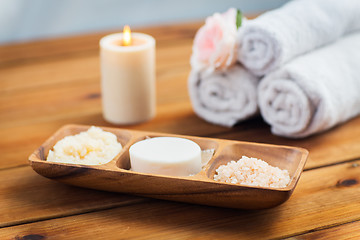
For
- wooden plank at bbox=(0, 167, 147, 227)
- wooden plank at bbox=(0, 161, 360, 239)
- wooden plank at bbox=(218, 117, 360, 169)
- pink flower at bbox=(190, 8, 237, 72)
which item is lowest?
wooden plank at bbox=(0, 161, 360, 239)

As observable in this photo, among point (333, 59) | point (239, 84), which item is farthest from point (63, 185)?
point (333, 59)

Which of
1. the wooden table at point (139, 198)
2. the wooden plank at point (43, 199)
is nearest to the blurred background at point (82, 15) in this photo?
the wooden table at point (139, 198)

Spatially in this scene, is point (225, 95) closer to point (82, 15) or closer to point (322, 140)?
point (322, 140)

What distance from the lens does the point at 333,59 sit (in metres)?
0.88

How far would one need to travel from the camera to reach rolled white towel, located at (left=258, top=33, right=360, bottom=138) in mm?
812

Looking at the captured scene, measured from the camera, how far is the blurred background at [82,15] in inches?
65.7

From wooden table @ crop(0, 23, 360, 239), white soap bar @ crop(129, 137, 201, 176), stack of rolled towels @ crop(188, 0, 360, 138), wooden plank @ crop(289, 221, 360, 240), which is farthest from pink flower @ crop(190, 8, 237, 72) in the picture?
wooden plank @ crop(289, 221, 360, 240)

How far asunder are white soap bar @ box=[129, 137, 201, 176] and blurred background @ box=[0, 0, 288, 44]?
1.07 m

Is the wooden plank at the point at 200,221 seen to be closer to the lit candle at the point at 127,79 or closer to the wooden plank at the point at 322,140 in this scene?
the wooden plank at the point at 322,140

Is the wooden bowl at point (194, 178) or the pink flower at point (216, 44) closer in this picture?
the wooden bowl at point (194, 178)

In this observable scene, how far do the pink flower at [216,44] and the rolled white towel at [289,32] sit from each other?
2 cm

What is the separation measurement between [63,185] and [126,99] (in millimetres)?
241

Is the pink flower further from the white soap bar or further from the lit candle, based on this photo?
the white soap bar

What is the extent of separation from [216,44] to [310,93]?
6.9 inches
